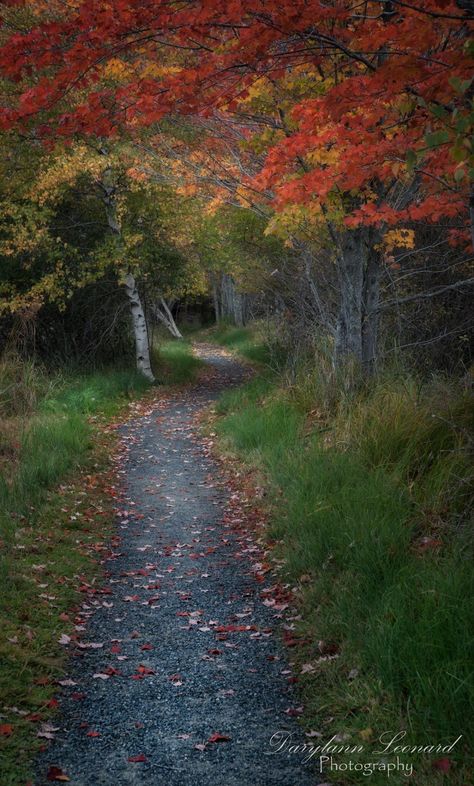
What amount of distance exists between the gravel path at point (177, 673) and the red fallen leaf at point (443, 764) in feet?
2.18

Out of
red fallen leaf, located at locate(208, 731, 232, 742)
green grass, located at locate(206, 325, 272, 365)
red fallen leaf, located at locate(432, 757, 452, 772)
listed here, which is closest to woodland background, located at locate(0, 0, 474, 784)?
red fallen leaf, located at locate(432, 757, 452, 772)

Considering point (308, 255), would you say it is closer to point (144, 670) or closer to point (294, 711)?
point (144, 670)

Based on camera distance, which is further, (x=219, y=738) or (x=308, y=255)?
(x=308, y=255)

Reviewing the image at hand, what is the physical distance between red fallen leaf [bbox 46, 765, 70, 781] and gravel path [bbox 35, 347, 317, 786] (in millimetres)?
16

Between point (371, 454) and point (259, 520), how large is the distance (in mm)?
1585

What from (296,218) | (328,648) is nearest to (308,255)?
(296,218)

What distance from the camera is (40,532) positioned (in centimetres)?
695

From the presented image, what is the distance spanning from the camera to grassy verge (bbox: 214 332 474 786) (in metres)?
3.56

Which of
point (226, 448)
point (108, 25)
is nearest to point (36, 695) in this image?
point (108, 25)

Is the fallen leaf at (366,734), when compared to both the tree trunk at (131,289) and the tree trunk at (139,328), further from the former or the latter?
the tree trunk at (139,328)

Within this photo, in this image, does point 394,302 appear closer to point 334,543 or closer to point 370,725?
point 334,543

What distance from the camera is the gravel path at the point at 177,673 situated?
3.67 meters

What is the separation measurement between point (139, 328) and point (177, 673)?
1432 centimetres

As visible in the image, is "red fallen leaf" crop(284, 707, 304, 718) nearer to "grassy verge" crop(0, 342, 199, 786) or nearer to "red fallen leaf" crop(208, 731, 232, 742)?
"red fallen leaf" crop(208, 731, 232, 742)
